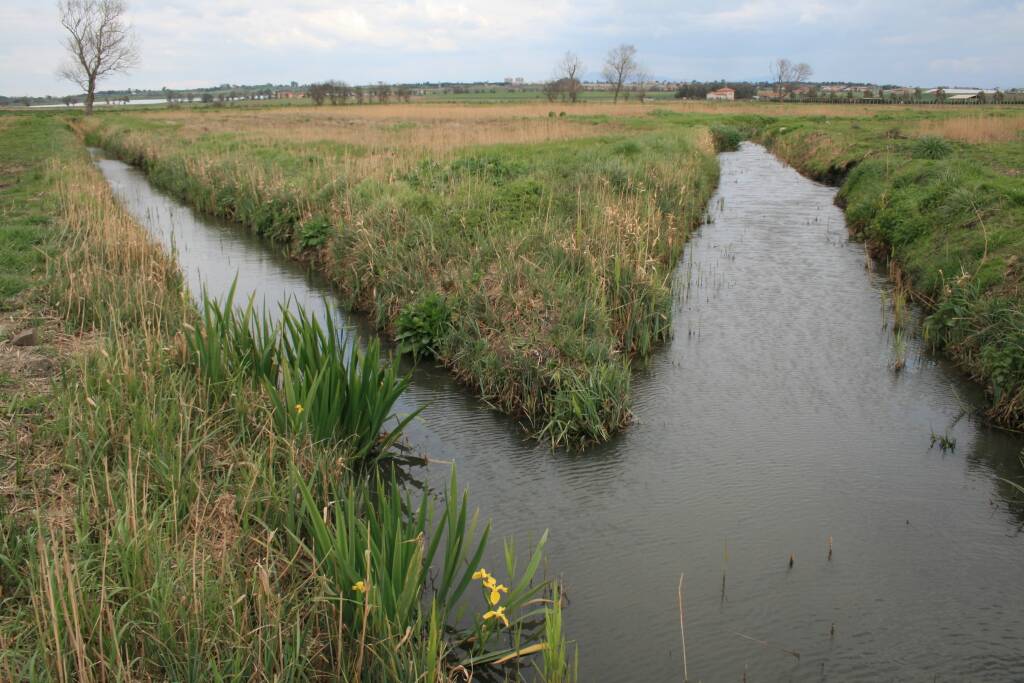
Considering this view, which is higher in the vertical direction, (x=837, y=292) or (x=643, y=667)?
(x=837, y=292)

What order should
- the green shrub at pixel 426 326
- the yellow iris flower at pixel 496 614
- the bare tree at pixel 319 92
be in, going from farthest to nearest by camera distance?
the bare tree at pixel 319 92 → the green shrub at pixel 426 326 → the yellow iris flower at pixel 496 614

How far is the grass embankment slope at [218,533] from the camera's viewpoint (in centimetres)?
311

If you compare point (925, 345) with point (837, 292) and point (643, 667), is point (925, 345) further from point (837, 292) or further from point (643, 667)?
point (643, 667)

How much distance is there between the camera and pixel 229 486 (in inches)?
175

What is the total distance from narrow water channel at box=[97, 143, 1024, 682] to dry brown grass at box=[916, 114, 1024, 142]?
575 inches

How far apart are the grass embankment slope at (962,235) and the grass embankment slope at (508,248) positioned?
3449 mm

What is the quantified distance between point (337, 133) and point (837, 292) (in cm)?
2143

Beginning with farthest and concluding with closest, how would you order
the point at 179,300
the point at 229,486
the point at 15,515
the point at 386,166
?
the point at 386,166 < the point at 179,300 < the point at 229,486 < the point at 15,515

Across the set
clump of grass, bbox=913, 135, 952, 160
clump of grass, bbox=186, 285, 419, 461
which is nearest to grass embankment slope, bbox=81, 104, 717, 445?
clump of grass, bbox=186, 285, 419, 461

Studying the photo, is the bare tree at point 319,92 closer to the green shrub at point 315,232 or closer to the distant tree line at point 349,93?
the distant tree line at point 349,93

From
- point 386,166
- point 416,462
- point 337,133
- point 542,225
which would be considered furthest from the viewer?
point 337,133

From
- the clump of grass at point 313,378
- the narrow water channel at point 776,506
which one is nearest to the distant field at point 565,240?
the narrow water channel at point 776,506

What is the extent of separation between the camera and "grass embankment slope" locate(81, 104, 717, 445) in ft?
24.4

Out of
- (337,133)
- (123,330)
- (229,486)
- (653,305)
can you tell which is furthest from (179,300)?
(337,133)
